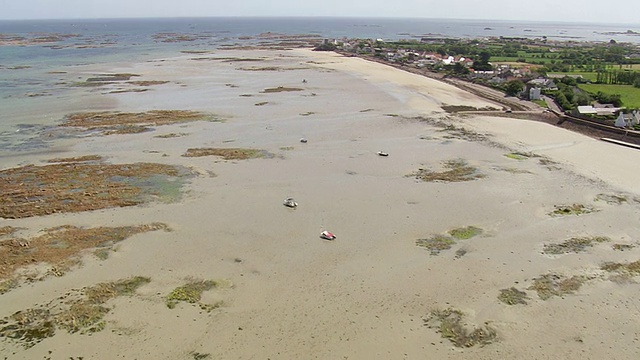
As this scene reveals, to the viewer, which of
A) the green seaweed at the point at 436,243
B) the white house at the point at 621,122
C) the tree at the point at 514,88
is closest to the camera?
the green seaweed at the point at 436,243

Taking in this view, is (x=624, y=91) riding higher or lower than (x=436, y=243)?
higher

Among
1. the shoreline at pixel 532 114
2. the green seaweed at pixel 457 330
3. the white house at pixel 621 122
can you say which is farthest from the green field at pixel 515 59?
the green seaweed at pixel 457 330

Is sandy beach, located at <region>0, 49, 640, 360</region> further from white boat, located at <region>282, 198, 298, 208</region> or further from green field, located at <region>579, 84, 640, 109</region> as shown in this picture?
green field, located at <region>579, 84, 640, 109</region>

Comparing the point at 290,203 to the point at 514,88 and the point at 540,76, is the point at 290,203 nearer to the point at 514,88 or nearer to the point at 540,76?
the point at 514,88

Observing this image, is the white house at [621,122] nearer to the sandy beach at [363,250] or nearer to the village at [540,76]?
the village at [540,76]

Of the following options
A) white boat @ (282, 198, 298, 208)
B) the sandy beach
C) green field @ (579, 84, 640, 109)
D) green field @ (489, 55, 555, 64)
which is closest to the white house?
the sandy beach

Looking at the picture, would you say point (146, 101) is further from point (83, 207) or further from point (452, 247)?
point (452, 247)

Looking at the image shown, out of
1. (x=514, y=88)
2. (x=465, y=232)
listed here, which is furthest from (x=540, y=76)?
(x=465, y=232)
